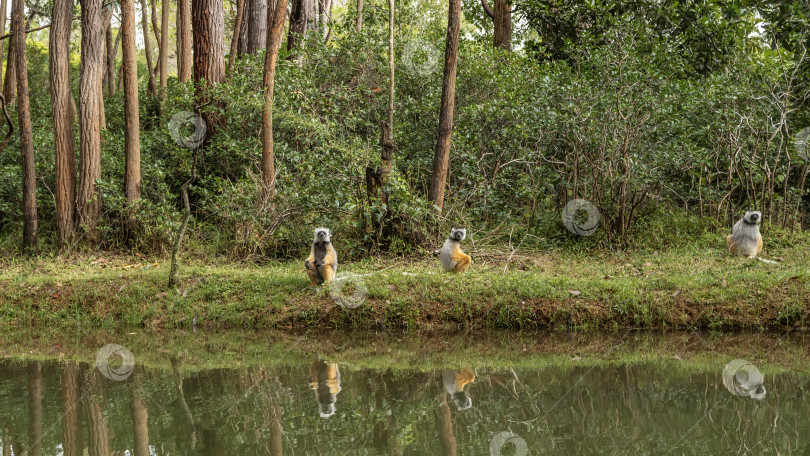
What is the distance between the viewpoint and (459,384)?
6.80 meters

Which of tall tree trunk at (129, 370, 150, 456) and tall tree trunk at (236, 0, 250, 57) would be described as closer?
tall tree trunk at (129, 370, 150, 456)

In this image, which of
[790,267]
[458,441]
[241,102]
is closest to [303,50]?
[241,102]

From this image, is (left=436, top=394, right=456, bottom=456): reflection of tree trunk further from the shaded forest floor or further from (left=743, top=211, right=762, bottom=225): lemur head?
(left=743, top=211, right=762, bottom=225): lemur head

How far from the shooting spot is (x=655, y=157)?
12.4 meters

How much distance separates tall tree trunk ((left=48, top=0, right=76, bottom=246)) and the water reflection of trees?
553cm

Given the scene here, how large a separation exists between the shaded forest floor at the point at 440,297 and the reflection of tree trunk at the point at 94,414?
90.0 inches

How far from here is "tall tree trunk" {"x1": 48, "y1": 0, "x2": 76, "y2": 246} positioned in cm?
1229

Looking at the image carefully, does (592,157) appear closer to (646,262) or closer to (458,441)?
(646,262)

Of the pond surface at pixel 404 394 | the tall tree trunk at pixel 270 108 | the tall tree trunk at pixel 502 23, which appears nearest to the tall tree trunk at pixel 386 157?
the tall tree trunk at pixel 270 108

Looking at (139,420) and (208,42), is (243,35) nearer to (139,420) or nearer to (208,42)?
(208,42)

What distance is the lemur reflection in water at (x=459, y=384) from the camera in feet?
20.4

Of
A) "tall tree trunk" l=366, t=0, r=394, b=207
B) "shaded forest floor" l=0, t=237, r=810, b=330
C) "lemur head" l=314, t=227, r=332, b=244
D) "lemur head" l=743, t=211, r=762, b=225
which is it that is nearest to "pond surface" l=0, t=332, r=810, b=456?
"shaded forest floor" l=0, t=237, r=810, b=330

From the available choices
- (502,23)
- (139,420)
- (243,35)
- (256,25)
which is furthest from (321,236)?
(243,35)

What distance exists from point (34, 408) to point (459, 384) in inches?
150
